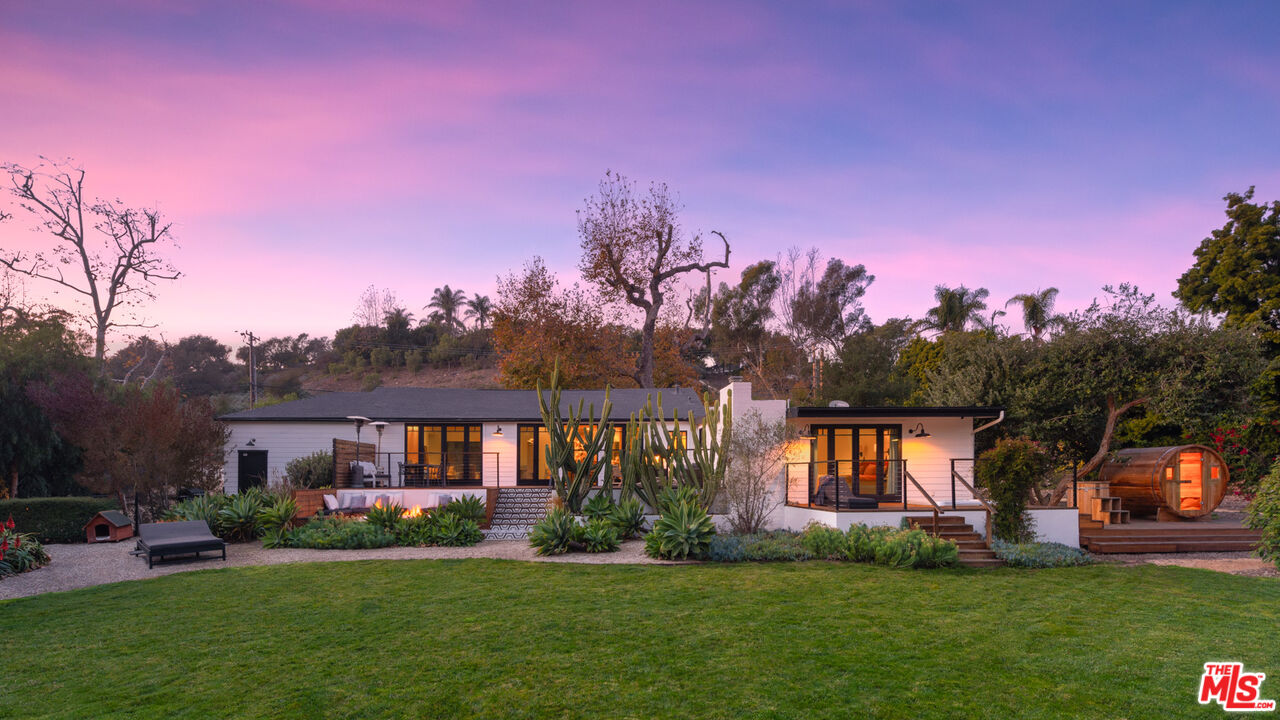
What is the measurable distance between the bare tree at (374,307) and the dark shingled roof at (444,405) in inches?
1328

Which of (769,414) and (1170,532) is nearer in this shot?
(1170,532)

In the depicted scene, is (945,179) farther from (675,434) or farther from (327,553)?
(327,553)

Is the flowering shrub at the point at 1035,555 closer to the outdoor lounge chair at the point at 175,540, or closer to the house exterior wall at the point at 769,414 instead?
the house exterior wall at the point at 769,414

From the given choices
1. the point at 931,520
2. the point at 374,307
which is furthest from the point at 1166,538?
the point at 374,307

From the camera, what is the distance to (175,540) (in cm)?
1188

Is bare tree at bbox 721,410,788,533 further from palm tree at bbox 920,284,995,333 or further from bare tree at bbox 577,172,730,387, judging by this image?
palm tree at bbox 920,284,995,333

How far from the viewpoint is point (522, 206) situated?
69.7ft

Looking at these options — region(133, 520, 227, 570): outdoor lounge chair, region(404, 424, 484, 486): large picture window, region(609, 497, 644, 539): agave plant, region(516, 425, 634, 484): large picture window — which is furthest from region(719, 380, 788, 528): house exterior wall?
region(133, 520, 227, 570): outdoor lounge chair

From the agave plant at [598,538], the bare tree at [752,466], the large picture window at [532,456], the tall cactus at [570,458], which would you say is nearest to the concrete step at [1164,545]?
the bare tree at [752,466]

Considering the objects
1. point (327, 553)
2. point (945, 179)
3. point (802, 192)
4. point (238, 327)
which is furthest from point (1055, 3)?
point (238, 327)

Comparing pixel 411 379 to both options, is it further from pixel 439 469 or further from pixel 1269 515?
pixel 1269 515

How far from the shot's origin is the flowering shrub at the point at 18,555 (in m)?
10.7

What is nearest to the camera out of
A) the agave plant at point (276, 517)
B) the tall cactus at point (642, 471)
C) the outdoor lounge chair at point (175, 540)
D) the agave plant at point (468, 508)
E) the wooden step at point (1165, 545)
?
the outdoor lounge chair at point (175, 540)

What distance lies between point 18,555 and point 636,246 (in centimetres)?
2451
